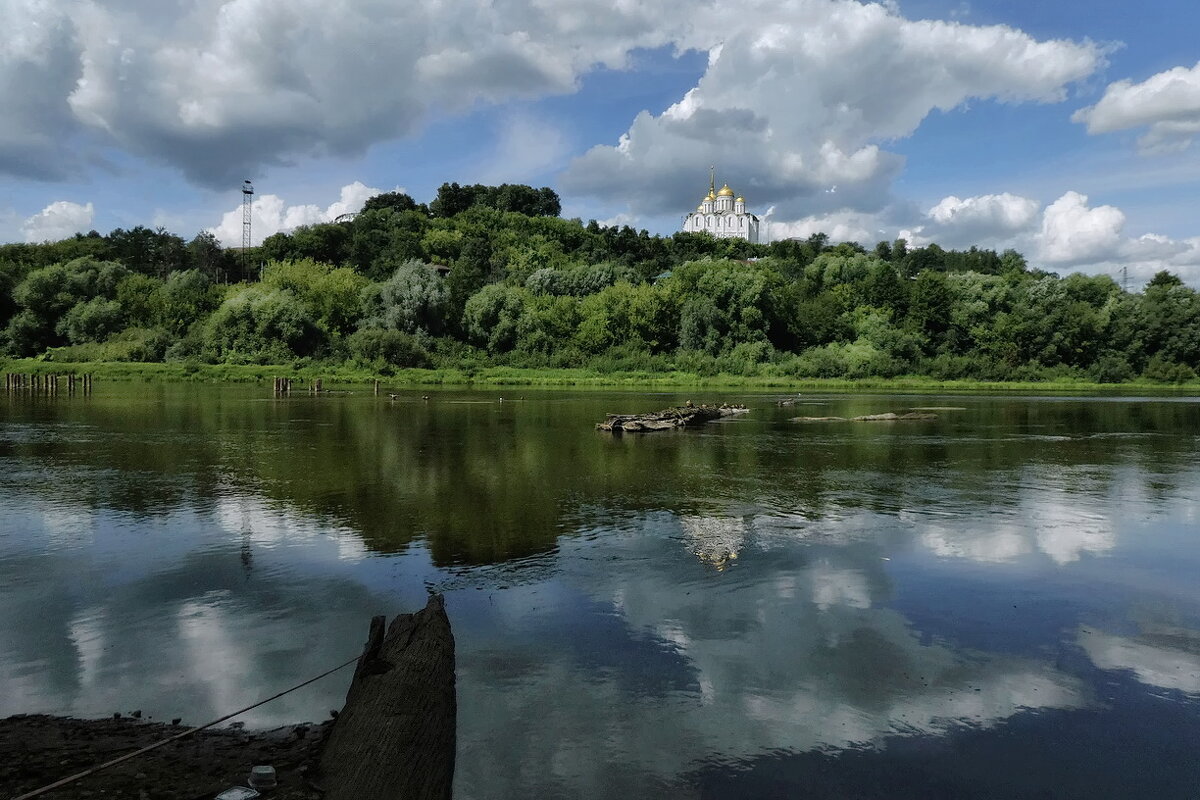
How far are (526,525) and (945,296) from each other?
3542 inches

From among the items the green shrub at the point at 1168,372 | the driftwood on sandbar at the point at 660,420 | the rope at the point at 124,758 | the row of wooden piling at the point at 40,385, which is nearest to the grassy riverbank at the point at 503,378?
the green shrub at the point at 1168,372

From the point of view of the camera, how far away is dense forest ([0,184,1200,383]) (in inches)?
3241

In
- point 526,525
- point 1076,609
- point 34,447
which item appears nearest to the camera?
point 1076,609

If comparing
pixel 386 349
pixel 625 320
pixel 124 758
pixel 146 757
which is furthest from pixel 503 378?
pixel 124 758

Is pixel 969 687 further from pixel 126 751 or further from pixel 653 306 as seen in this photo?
pixel 653 306

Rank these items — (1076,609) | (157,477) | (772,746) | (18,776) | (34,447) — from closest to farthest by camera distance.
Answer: (18,776), (772,746), (1076,609), (157,477), (34,447)

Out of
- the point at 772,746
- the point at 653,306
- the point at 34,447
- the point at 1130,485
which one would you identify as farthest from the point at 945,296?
the point at 772,746

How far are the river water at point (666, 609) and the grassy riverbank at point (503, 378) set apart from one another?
53.6 m

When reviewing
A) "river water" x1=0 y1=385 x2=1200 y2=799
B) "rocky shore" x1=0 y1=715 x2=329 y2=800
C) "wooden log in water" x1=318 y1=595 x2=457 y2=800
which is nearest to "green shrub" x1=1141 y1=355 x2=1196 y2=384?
"river water" x1=0 y1=385 x2=1200 y2=799

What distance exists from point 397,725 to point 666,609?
451 cm

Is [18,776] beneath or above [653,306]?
beneath

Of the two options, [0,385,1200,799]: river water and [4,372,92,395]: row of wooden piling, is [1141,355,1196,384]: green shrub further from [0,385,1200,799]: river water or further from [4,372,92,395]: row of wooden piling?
[4,372,92,395]: row of wooden piling

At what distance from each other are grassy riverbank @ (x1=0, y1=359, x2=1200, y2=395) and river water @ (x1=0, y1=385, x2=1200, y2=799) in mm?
53553

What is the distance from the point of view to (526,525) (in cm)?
1433
